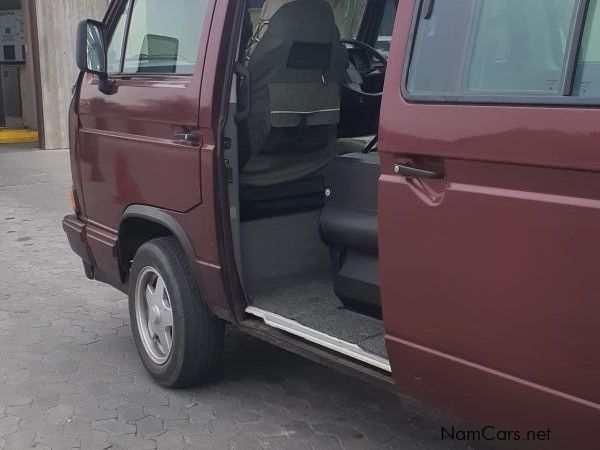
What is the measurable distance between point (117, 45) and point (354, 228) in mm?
1787

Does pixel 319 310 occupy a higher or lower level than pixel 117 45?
lower

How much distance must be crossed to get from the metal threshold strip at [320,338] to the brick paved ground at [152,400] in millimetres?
567

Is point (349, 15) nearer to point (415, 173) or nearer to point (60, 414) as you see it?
point (415, 173)

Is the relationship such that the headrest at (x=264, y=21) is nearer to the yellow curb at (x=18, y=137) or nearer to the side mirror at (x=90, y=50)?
the side mirror at (x=90, y=50)

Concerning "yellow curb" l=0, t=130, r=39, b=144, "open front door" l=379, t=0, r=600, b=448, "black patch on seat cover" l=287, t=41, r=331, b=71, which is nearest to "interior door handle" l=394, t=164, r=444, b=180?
"open front door" l=379, t=0, r=600, b=448

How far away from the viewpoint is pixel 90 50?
13.6 feet

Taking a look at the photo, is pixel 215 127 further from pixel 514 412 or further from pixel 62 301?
pixel 62 301

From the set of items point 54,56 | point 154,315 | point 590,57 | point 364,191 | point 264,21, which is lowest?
point 154,315

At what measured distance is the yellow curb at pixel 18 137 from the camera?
14.7 meters

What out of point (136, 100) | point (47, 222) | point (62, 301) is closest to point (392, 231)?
point (136, 100)

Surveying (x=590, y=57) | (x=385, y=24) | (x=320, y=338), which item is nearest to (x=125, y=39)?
(x=385, y=24)

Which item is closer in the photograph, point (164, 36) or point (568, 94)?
point (568, 94)

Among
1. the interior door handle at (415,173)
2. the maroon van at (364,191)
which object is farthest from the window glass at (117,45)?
the interior door handle at (415,173)

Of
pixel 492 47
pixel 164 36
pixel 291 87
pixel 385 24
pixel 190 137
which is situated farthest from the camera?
pixel 385 24
